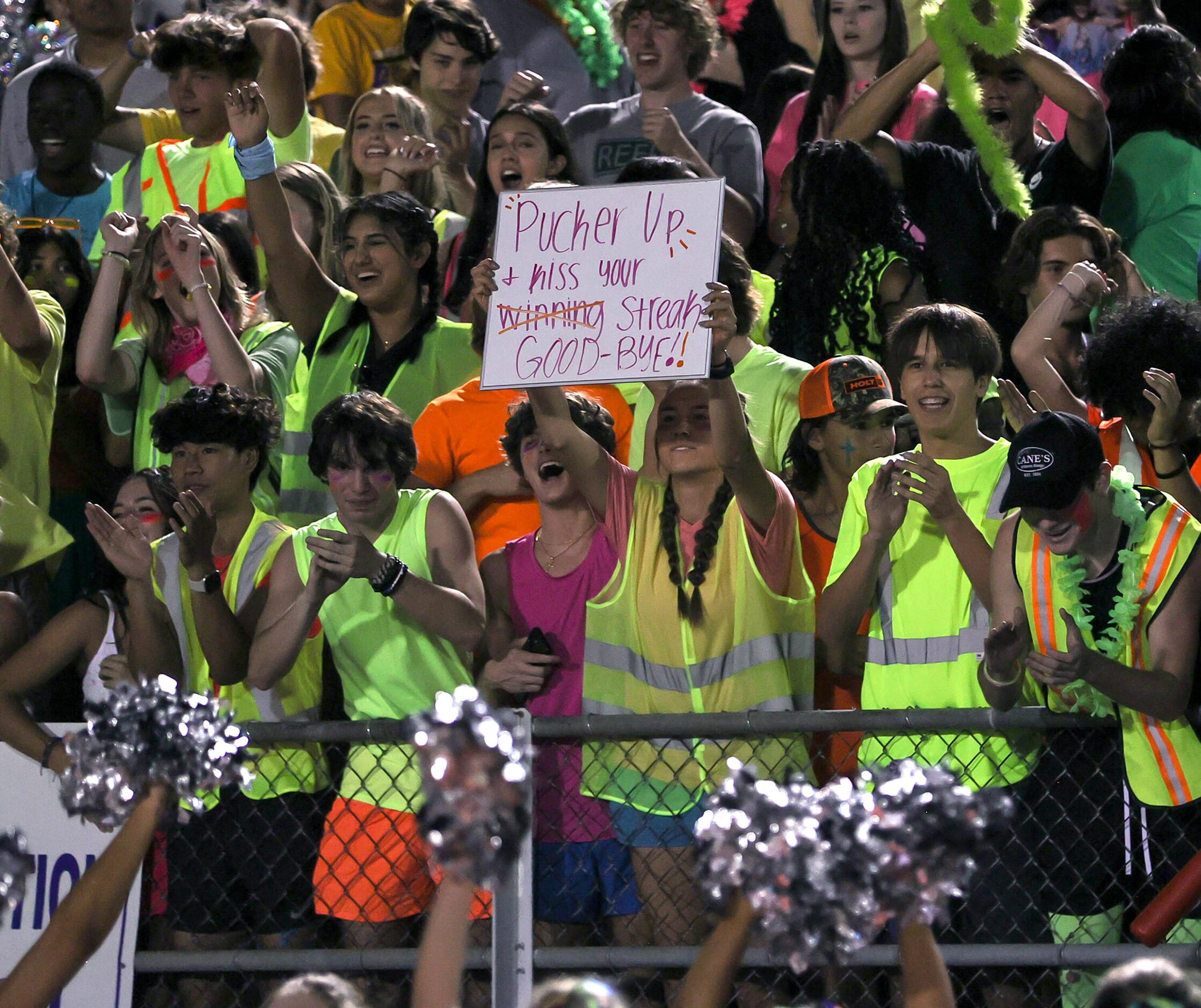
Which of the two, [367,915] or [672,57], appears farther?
[672,57]

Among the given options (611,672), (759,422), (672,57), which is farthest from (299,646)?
(672,57)

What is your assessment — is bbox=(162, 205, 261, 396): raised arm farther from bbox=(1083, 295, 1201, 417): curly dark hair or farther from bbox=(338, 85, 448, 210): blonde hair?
bbox=(1083, 295, 1201, 417): curly dark hair

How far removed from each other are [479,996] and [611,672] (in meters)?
0.77

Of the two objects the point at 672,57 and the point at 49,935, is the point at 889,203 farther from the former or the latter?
the point at 49,935

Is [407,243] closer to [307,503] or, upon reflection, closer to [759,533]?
[307,503]

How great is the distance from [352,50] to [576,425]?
301cm

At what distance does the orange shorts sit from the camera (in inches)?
A: 162

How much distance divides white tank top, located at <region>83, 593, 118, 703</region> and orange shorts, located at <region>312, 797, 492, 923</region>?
0.82 m

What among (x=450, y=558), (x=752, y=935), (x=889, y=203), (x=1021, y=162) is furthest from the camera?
(x=1021, y=162)

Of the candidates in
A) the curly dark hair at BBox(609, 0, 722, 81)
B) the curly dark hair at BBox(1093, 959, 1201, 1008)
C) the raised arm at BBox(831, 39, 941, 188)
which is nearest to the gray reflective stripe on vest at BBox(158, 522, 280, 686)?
the raised arm at BBox(831, 39, 941, 188)

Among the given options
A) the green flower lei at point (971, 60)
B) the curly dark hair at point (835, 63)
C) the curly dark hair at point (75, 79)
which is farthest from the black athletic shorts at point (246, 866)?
the curly dark hair at point (75, 79)

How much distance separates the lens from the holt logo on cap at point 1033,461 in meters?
3.72

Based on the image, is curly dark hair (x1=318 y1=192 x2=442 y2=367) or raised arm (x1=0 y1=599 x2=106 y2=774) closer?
raised arm (x1=0 y1=599 x2=106 y2=774)

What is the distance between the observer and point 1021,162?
569 centimetres
